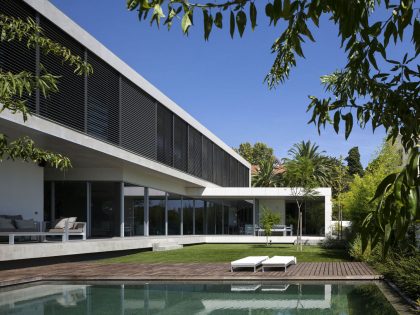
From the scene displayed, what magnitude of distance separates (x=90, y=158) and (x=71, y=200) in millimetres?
3110

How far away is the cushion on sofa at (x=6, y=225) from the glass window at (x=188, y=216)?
61.8ft

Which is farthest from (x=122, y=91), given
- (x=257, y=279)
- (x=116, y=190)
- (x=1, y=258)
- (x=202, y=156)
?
(x=202, y=156)

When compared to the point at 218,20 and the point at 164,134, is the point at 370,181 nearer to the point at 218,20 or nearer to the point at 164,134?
the point at 164,134

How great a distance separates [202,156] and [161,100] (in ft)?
31.9

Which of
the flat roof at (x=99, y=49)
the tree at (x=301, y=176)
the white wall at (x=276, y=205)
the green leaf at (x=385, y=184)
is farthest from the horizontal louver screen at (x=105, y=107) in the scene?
the green leaf at (x=385, y=184)

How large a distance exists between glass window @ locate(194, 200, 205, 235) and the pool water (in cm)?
2323

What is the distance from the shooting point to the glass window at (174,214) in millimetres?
32312

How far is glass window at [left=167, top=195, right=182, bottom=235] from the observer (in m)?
32.3

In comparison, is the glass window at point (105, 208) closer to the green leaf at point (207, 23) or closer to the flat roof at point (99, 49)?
the flat roof at point (99, 49)

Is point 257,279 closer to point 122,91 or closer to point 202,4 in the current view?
point 122,91

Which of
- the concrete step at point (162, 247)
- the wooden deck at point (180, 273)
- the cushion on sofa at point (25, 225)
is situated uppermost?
the cushion on sofa at point (25, 225)

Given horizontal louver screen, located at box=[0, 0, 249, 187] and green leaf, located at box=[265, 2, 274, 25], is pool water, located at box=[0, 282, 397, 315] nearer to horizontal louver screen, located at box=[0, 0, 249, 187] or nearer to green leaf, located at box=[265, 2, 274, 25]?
horizontal louver screen, located at box=[0, 0, 249, 187]

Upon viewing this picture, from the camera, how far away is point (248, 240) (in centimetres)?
3534

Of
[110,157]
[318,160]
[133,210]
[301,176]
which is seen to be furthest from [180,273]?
[318,160]
